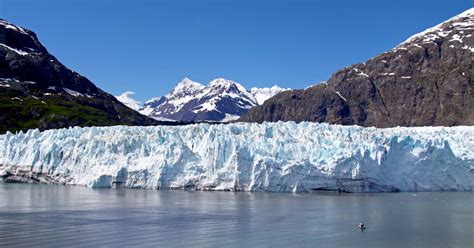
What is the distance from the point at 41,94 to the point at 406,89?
65.7m

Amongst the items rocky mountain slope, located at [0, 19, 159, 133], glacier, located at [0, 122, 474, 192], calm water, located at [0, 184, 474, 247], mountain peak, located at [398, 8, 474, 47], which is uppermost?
mountain peak, located at [398, 8, 474, 47]

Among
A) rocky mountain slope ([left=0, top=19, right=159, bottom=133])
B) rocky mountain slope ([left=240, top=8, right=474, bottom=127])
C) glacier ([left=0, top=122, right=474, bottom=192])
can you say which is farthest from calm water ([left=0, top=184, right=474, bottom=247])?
rocky mountain slope ([left=240, top=8, right=474, bottom=127])

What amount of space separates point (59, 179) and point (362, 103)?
89617 millimetres

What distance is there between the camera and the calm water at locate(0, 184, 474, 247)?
49.0 feet

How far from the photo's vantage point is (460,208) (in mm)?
22750

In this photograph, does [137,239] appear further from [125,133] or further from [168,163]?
[125,133]

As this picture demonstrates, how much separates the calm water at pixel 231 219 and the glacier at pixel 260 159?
1187mm

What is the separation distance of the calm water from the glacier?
1.19 metres

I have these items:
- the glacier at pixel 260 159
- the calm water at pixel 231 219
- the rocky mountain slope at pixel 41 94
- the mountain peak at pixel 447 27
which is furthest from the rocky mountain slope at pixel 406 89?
the calm water at pixel 231 219

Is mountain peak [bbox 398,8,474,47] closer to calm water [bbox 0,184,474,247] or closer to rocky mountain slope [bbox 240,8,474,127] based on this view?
rocky mountain slope [bbox 240,8,474,127]

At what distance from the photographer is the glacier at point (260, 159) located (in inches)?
1081

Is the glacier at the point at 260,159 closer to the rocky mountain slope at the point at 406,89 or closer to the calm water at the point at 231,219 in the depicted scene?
the calm water at the point at 231,219

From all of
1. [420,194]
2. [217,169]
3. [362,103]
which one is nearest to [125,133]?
[217,169]

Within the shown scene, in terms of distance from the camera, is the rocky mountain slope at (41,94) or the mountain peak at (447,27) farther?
the mountain peak at (447,27)
